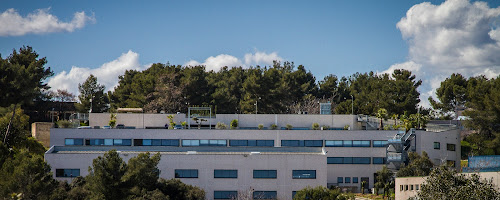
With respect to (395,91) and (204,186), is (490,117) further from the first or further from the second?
(204,186)

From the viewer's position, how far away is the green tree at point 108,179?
5862 cm

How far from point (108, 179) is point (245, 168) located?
48.8ft

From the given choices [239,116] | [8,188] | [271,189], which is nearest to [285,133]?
[239,116]

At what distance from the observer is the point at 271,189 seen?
6844cm

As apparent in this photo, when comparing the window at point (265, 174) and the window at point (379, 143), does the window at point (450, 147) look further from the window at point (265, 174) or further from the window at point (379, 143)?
the window at point (265, 174)

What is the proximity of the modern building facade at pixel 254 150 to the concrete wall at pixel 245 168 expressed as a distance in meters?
0.10

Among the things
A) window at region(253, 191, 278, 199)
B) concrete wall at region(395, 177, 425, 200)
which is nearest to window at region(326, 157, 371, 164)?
concrete wall at region(395, 177, 425, 200)

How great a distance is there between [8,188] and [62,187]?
558 cm

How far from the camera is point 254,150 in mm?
77500

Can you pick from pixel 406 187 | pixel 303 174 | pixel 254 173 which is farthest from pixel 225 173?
pixel 406 187

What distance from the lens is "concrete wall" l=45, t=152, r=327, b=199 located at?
68438 mm

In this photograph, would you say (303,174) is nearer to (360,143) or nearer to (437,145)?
(360,143)

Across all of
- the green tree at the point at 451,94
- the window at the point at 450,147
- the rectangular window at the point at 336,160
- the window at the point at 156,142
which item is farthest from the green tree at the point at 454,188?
the green tree at the point at 451,94

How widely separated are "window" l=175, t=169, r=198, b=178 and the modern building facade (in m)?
0.10
